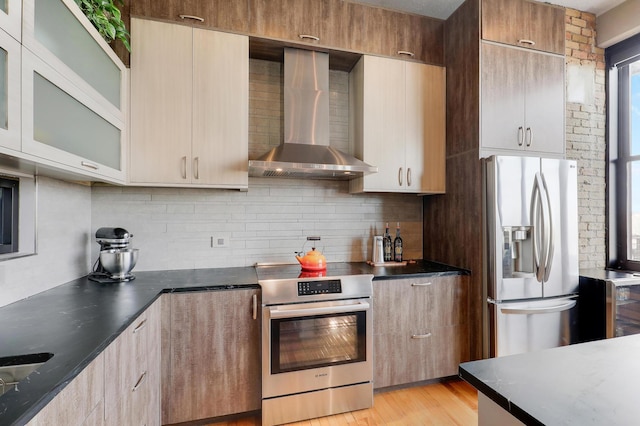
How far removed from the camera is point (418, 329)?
2393mm

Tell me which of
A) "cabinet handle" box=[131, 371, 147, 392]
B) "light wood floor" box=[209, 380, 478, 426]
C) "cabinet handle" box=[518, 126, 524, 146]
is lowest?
"light wood floor" box=[209, 380, 478, 426]

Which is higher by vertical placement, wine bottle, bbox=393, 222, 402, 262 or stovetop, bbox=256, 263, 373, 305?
wine bottle, bbox=393, 222, 402, 262

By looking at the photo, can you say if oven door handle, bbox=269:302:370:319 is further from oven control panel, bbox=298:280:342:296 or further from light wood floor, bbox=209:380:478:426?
light wood floor, bbox=209:380:478:426

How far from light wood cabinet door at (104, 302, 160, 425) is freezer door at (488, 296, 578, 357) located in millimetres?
2229

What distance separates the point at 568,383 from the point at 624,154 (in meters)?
3.26

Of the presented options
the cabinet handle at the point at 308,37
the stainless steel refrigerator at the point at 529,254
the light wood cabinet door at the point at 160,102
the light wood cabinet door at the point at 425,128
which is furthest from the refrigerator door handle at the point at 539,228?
the light wood cabinet door at the point at 160,102

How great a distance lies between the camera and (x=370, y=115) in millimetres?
2604

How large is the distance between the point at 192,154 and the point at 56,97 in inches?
36.3

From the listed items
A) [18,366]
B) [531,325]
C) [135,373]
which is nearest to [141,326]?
[135,373]

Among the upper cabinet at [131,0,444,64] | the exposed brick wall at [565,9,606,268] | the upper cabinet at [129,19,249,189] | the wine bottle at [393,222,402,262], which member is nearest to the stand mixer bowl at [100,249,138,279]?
the upper cabinet at [129,19,249,189]

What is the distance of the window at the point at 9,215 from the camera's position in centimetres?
153

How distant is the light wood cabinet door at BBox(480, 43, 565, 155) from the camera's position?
2.46 meters

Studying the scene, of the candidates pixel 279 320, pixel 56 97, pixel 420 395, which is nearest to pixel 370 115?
pixel 279 320

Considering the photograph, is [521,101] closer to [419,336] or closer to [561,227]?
[561,227]
